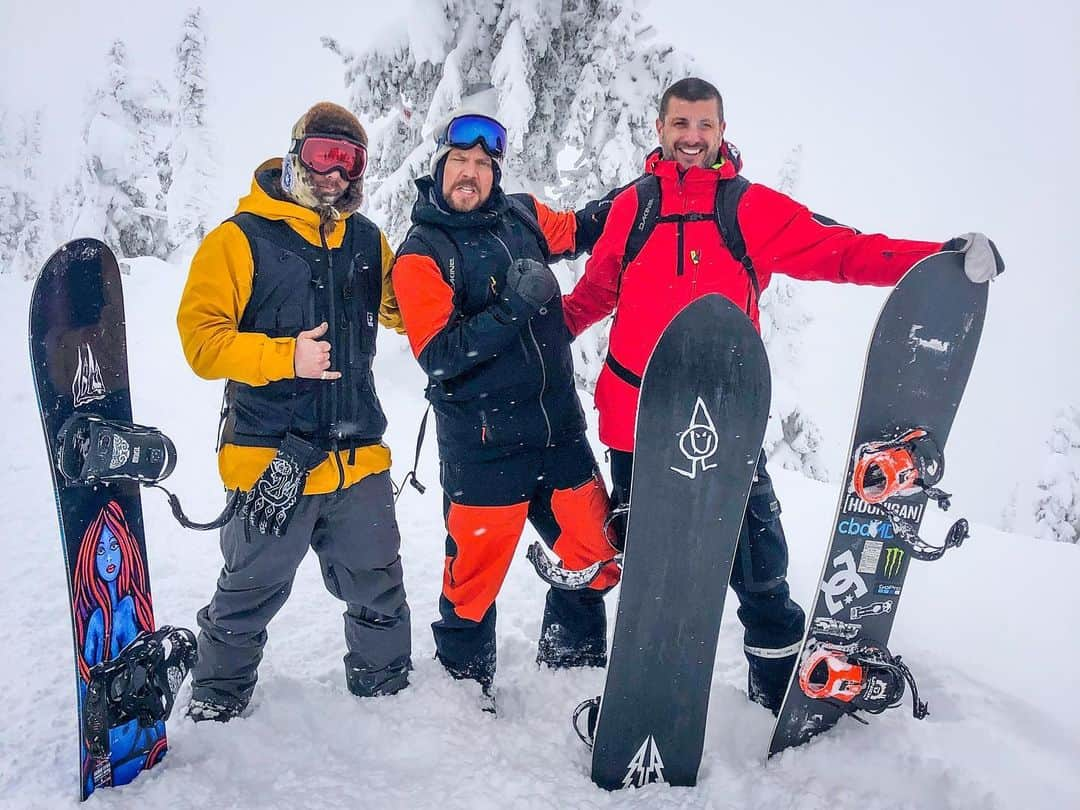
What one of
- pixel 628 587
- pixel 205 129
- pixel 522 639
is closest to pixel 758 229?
pixel 628 587

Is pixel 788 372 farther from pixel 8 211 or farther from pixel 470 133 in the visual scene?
pixel 8 211

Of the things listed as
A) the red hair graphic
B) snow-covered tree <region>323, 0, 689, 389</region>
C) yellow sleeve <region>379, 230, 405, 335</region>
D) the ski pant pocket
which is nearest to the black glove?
the red hair graphic

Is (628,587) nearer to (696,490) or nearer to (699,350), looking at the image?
(696,490)

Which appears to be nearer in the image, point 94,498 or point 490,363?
point 94,498

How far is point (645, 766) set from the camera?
8.36 feet

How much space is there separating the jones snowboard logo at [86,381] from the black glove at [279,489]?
63 cm

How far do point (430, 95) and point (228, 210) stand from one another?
1958cm

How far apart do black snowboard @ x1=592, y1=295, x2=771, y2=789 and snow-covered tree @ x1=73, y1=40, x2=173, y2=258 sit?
2422 centimetres

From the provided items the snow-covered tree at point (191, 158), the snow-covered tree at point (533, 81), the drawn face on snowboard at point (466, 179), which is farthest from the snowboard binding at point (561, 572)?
the snow-covered tree at point (191, 158)

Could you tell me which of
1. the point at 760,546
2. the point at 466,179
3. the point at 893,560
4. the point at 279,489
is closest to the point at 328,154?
the point at 466,179

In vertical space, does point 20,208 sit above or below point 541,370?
above

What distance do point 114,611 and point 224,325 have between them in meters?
1.11

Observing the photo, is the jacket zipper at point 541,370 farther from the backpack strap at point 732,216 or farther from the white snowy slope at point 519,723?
the white snowy slope at point 519,723

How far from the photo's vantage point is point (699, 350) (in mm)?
2406
